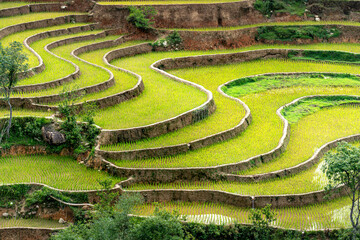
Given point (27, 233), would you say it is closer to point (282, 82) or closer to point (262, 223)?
point (262, 223)

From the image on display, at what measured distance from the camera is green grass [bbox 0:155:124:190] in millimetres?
25781

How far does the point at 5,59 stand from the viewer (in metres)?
26.9

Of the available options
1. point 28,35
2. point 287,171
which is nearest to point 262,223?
point 287,171

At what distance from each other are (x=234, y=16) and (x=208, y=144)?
77.4 ft

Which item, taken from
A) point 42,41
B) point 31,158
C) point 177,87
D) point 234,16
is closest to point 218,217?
point 31,158

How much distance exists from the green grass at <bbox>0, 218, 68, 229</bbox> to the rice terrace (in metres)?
0.09

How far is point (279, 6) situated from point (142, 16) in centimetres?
1441

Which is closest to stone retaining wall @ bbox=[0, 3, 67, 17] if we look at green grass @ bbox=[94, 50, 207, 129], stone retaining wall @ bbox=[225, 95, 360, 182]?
green grass @ bbox=[94, 50, 207, 129]

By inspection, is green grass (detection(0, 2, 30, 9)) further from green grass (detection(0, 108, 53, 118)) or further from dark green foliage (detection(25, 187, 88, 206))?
dark green foliage (detection(25, 187, 88, 206))

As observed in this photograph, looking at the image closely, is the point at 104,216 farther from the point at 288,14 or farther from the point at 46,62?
the point at 288,14

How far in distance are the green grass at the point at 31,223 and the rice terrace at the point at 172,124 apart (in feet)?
0.29

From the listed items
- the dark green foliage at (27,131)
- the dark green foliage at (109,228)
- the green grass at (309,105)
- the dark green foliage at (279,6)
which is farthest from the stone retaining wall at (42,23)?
the dark green foliage at (109,228)

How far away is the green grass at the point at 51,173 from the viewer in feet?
84.6

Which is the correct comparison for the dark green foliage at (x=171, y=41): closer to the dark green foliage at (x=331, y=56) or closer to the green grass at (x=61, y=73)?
the green grass at (x=61, y=73)
